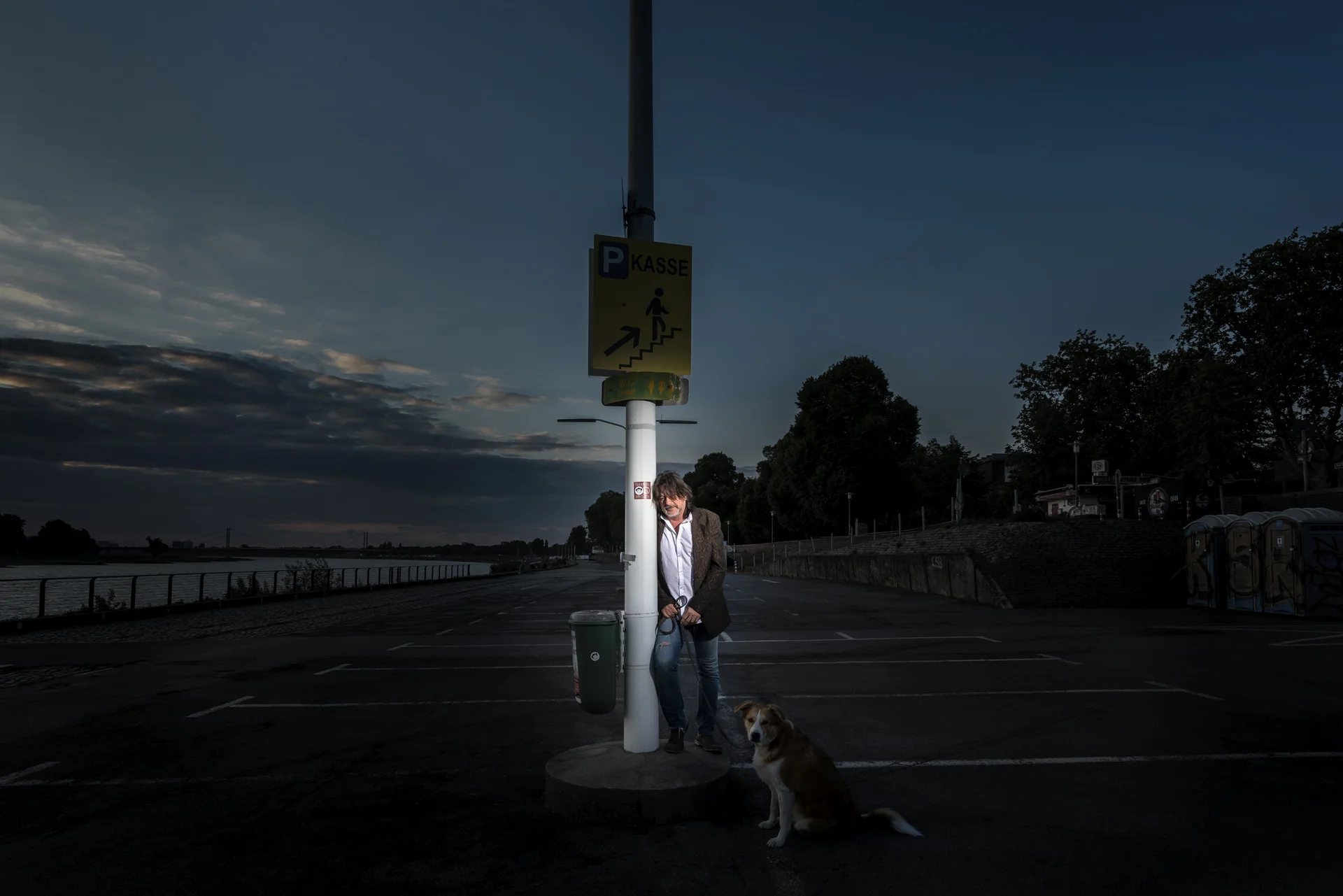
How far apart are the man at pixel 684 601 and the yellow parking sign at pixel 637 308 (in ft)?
2.74

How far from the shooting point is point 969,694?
905 cm

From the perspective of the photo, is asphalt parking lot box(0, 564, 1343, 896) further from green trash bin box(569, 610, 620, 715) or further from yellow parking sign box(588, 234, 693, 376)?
yellow parking sign box(588, 234, 693, 376)

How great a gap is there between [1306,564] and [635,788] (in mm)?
21148

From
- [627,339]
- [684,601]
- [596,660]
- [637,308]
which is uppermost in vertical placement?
[637,308]

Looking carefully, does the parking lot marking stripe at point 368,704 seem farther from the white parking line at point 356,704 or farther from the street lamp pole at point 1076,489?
the street lamp pole at point 1076,489

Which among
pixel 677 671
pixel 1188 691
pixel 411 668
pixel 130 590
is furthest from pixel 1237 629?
pixel 130 590

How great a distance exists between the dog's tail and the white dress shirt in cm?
169

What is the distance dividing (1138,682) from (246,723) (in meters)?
9.61

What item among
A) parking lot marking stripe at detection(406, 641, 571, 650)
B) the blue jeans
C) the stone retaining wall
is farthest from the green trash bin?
the stone retaining wall

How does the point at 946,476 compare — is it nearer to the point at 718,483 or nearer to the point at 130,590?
the point at 718,483

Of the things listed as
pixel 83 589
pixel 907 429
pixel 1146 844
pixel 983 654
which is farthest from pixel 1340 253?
pixel 83 589

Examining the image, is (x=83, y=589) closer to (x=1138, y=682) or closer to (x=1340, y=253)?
(x=1138, y=682)

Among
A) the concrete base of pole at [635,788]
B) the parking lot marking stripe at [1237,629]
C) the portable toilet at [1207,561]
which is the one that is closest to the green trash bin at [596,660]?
the concrete base of pole at [635,788]

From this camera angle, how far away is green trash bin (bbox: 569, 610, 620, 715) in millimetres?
5309
